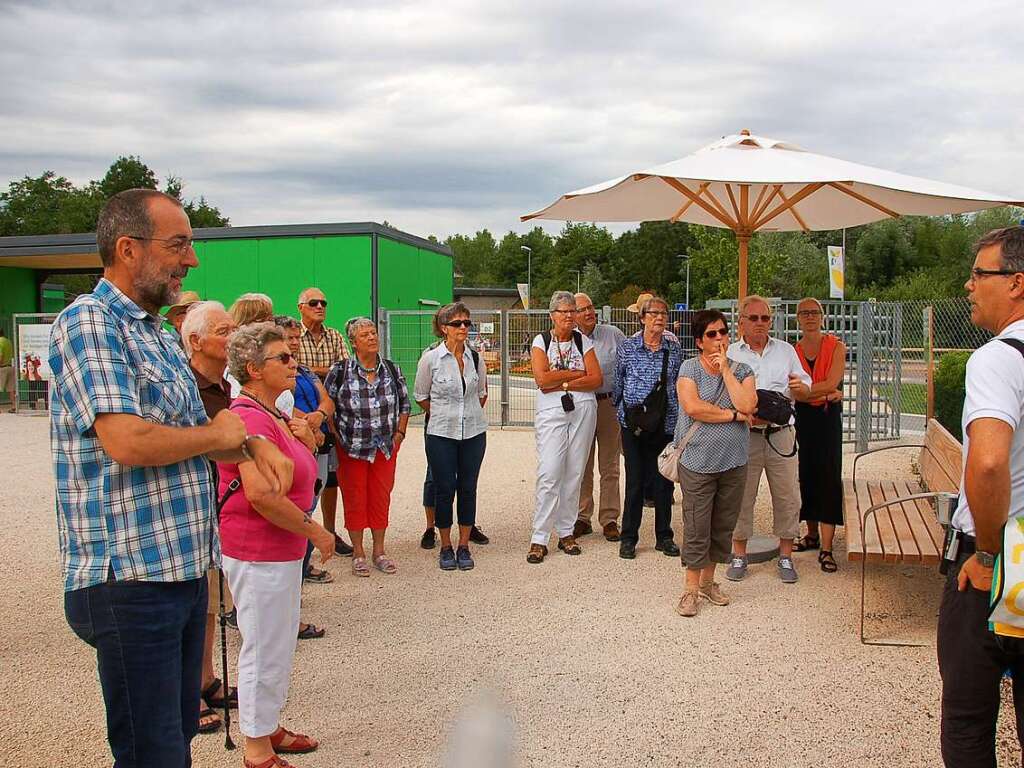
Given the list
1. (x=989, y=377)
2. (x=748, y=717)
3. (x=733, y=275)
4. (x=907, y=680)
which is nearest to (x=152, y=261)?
(x=989, y=377)

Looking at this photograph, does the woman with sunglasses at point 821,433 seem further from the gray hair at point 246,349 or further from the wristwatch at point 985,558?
the gray hair at point 246,349

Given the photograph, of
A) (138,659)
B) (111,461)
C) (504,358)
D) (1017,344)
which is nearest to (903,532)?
(1017,344)

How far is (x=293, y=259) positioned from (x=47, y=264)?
26.4ft

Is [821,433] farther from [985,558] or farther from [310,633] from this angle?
[985,558]

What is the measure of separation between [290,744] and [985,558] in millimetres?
2754

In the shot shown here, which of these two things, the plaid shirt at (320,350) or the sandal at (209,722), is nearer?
the sandal at (209,722)

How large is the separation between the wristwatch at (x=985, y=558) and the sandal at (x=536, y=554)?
4.26 meters

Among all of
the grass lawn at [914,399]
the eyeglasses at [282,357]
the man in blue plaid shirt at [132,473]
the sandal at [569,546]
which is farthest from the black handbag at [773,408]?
the grass lawn at [914,399]

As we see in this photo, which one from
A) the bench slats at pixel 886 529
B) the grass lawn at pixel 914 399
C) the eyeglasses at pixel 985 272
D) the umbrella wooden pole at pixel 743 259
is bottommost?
the grass lawn at pixel 914 399

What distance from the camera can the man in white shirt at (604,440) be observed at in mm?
7176

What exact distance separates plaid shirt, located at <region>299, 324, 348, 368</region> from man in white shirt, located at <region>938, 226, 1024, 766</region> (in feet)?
15.7

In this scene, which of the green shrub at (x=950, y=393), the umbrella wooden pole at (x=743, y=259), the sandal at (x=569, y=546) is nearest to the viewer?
the sandal at (x=569, y=546)

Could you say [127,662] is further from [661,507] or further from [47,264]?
[47,264]

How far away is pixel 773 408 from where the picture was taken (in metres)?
5.65
